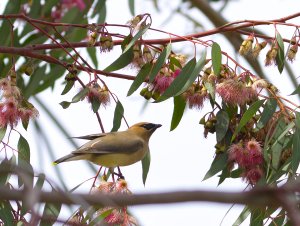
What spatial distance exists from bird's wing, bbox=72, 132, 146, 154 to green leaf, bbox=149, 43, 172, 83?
0.48m

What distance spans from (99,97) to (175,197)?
1861 millimetres

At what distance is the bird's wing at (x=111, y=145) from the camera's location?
2756 mm

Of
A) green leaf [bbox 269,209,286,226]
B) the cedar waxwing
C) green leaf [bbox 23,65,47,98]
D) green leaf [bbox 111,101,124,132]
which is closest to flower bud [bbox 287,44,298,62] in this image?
green leaf [bbox 269,209,286,226]

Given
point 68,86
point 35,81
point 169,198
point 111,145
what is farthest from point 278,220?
point 169,198

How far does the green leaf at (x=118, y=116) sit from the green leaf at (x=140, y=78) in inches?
4.2

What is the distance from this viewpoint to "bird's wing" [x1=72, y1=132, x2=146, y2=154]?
9.04ft

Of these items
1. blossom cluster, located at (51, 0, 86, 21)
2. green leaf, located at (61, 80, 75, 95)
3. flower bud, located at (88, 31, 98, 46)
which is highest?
blossom cluster, located at (51, 0, 86, 21)

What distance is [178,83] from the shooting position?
2.34m

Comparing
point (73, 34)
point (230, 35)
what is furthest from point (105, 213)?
point (230, 35)

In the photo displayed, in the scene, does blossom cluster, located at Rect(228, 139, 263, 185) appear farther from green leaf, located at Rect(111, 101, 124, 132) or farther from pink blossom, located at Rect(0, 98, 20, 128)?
pink blossom, located at Rect(0, 98, 20, 128)

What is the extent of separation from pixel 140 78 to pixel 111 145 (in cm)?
43

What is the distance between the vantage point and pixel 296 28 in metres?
2.37

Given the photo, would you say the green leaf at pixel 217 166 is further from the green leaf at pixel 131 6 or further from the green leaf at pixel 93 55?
the green leaf at pixel 93 55

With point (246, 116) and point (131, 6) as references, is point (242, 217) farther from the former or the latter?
point (131, 6)
